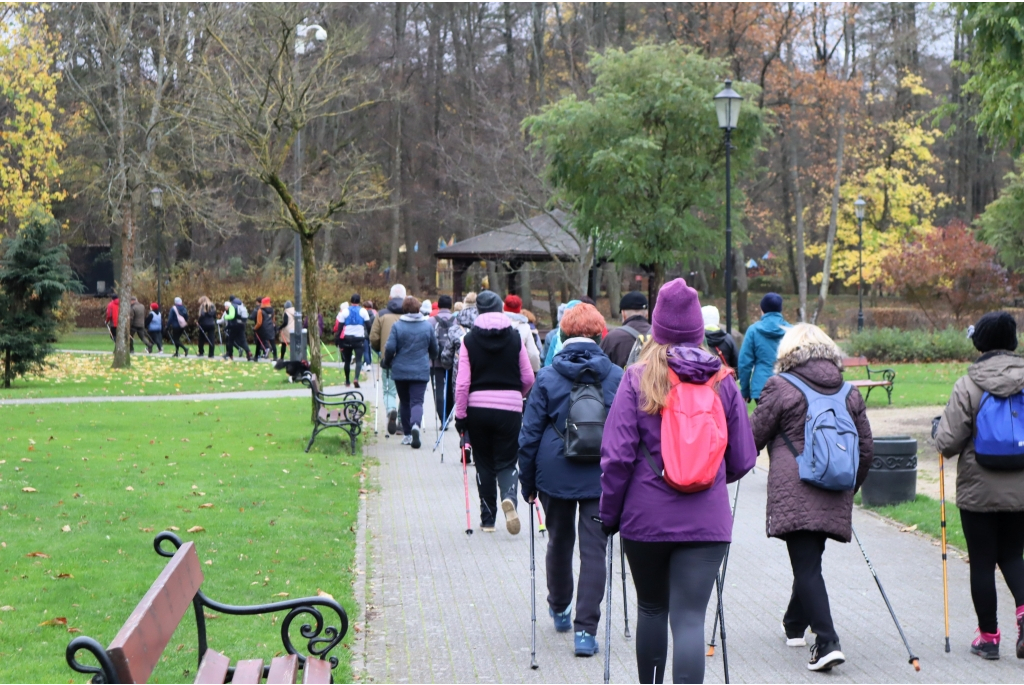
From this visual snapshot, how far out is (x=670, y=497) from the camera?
445 cm

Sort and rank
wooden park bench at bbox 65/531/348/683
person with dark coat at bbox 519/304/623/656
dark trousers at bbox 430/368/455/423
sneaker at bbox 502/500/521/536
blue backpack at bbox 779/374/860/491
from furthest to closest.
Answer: dark trousers at bbox 430/368/455/423 → sneaker at bbox 502/500/521/536 → person with dark coat at bbox 519/304/623/656 → blue backpack at bbox 779/374/860/491 → wooden park bench at bbox 65/531/348/683

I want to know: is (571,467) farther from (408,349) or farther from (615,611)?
(408,349)

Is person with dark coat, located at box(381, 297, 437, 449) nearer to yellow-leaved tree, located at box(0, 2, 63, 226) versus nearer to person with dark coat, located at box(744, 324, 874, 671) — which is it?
person with dark coat, located at box(744, 324, 874, 671)

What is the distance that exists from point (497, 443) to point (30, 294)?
16.1 meters

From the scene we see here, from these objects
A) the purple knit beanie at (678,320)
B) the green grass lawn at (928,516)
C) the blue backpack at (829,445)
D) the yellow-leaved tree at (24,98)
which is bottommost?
the green grass lawn at (928,516)

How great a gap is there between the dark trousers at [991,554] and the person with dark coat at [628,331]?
365 centimetres

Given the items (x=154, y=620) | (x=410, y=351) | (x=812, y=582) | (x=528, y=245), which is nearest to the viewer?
(x=154, y=620)

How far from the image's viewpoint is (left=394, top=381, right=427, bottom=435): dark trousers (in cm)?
1416

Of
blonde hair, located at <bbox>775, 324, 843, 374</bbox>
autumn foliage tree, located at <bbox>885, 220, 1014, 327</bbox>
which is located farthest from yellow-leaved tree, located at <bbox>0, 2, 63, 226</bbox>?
autumn foliage tree, located at <bbox>885, 220, 1014, 327</bbox>

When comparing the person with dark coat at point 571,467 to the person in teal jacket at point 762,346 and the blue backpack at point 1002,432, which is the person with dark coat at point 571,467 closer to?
the blue backpack at point 1002,432

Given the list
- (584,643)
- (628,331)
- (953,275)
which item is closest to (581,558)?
(584,643)

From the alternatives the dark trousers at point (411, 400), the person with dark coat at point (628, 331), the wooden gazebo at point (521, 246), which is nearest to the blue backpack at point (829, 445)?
the person with dark coat at point (628, 331)

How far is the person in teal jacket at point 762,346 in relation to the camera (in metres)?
11.0

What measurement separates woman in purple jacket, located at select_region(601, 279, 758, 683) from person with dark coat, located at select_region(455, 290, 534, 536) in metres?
4.10
